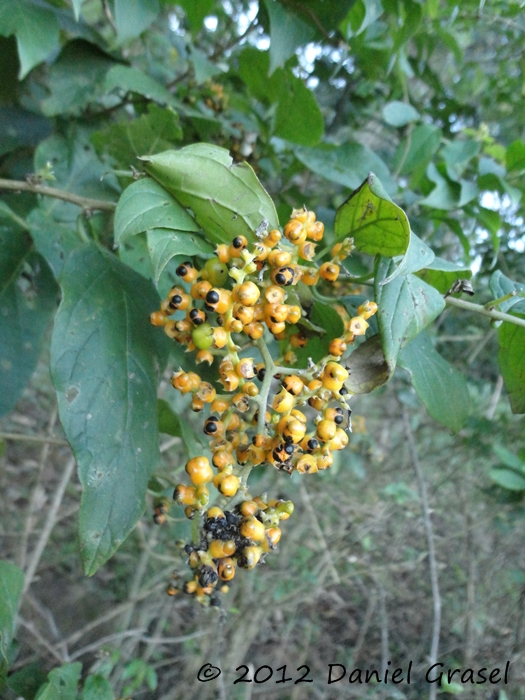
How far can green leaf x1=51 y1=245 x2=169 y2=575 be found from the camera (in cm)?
87

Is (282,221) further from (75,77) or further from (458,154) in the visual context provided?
(75,77)

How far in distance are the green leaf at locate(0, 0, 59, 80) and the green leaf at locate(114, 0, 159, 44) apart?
0.76 feet

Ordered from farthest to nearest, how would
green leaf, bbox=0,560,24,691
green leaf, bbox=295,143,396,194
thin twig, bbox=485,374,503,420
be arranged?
1. thin twig, bbox=485,374,503,420
2. green leaf, bbox=295,143,396,194
3. green leaf, bbox=0,560,24,691

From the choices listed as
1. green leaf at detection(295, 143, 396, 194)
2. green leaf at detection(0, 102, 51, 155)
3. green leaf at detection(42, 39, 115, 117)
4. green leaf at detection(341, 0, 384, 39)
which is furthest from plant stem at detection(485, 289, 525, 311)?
green leaf at detection(0, 102, 51, 155)

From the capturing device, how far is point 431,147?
1771 millimetres

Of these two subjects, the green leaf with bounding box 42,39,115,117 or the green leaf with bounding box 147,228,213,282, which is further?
the green leaf with bounding box 42,39,115,117

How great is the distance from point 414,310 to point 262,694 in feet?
8.93

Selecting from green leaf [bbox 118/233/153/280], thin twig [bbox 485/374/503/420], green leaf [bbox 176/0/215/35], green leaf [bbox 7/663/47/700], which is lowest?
green leaf [bbox 7/663/47/700]

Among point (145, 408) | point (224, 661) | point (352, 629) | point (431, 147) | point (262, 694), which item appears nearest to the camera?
point (145, 408)

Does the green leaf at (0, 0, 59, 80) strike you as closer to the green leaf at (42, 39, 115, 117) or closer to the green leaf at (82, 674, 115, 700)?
the green leaf at (42, 39, 115, 117)

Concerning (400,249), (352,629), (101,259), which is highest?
(400,249)

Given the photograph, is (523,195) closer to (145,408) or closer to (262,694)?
(145,408)

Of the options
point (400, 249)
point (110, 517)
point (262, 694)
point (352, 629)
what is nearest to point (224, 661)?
point (262, 694)

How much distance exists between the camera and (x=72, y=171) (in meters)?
1.65
